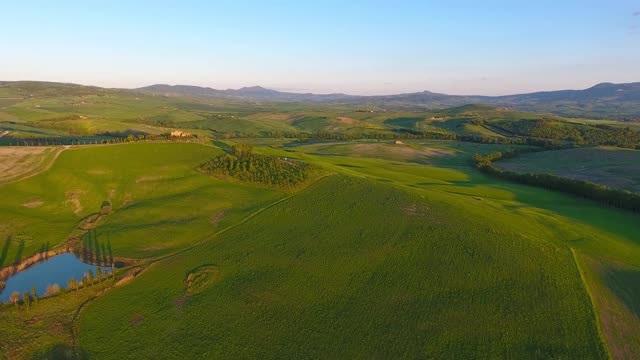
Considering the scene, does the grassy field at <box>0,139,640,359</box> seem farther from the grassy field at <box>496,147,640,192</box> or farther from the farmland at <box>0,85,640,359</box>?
the grassy field at <box>496,147,640,192</box>

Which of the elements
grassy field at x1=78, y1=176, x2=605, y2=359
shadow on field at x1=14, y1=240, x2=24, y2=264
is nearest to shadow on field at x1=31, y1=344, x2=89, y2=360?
grassy field at x1=78, y1=176, x2=605, y2=359

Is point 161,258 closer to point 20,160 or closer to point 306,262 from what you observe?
point 306,262

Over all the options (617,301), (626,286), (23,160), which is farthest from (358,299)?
(23,160)

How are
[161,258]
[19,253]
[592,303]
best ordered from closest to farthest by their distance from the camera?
[592,303] → [161,258] → [19,253]

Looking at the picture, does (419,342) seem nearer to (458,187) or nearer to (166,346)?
(166,346)

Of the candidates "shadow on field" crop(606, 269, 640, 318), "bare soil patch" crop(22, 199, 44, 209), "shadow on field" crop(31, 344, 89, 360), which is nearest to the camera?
"shadow on field" crop(31, 344, 89, 360)

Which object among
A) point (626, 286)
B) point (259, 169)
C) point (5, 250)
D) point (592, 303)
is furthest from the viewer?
point (259, 169)
